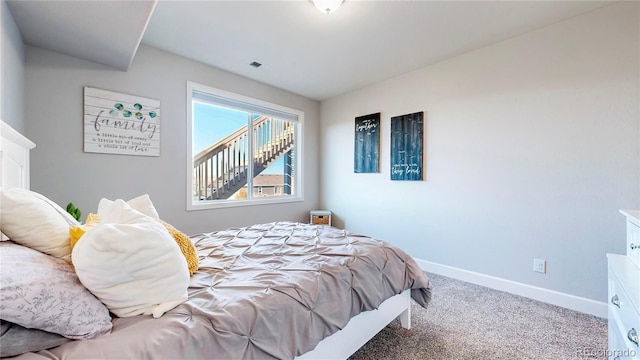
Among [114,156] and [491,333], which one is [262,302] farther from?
[114,156]

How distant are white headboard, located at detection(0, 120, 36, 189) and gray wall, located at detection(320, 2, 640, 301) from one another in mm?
3320

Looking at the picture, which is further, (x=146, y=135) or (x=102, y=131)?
(x=146, y=135)

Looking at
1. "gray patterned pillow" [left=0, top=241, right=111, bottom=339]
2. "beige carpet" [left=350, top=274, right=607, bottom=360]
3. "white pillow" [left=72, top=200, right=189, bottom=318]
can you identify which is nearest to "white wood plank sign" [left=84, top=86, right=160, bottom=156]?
"gray patterned pillow" [left=0, top=241, right=111, bottom=339]

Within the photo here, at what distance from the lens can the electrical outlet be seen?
7.50 feet

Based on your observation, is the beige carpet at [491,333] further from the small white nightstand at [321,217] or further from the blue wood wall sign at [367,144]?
the small white nightstand at [321,217]

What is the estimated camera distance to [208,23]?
88.1 inches

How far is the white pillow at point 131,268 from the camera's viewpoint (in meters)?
0.82

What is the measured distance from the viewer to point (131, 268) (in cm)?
87

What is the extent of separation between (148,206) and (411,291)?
1.89 meters

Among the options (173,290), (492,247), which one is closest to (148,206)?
(173,290)

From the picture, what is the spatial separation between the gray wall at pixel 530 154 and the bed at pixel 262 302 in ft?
4.22

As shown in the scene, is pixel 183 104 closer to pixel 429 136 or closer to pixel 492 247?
pixel 429 136

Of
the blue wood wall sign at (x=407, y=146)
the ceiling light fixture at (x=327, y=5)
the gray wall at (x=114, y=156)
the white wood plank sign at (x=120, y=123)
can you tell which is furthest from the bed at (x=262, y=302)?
the ceiling light fixture at (x=327, y=5)

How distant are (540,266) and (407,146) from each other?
1.76m
